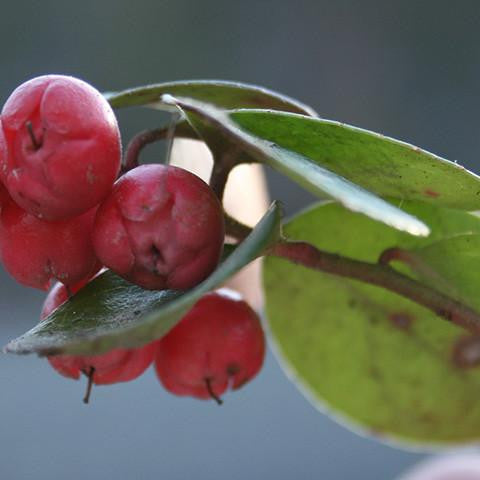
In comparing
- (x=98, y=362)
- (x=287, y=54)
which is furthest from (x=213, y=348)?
(x=287, y=54)

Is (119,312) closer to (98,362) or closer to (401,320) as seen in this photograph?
(98,362)

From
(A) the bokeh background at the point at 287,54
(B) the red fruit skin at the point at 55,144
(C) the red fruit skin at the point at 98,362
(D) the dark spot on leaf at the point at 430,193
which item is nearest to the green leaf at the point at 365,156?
(D) the dark spot on leaf at the point at 430,193

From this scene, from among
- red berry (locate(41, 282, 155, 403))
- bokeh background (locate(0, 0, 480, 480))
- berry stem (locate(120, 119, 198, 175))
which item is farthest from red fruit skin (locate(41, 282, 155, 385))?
bokeh background (locate(0, 0, 480, 480))

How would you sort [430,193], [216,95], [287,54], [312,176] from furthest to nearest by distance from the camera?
[287,54], [216,95], [430,193], [312,176]

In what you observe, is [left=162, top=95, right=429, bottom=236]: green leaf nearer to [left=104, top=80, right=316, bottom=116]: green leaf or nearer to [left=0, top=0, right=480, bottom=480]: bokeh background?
[left=104, top=80, right=316, bottom=116]: green leaf

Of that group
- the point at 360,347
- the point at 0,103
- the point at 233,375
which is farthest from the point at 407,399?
the point at 0,103
